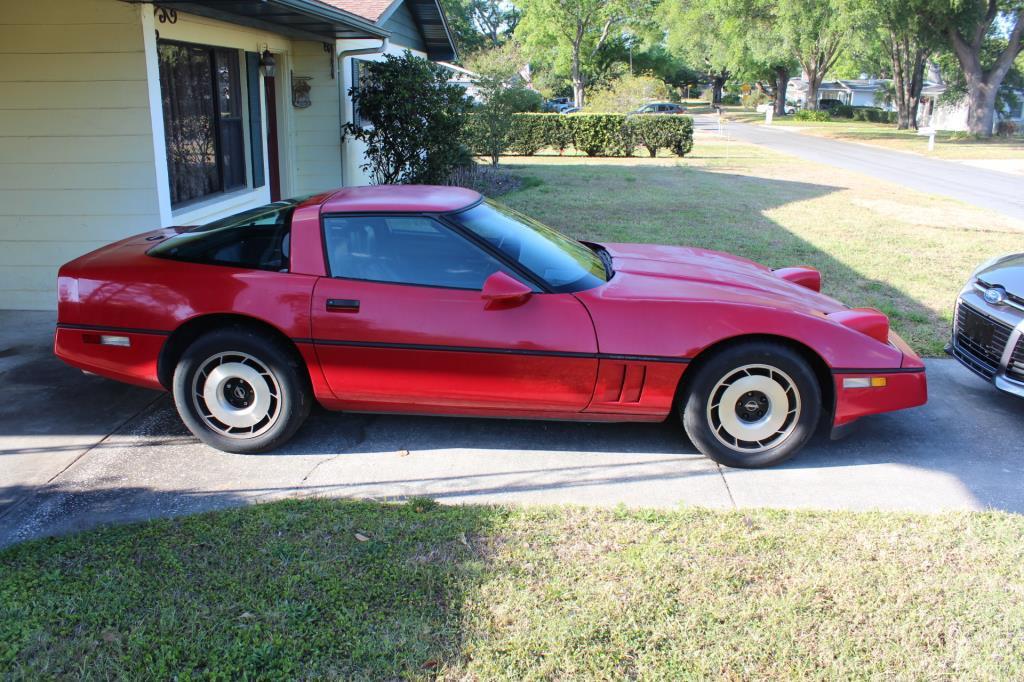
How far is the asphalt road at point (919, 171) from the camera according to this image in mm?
17344

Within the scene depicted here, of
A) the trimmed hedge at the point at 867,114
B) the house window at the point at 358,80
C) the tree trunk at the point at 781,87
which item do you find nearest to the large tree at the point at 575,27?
the tree trunk at the point at 781,87

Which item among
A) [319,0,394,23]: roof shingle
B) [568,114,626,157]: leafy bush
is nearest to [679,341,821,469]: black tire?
[319,0,394,23]: roof shingle

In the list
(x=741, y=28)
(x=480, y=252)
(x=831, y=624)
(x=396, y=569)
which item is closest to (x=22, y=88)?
(x=480, y=252)

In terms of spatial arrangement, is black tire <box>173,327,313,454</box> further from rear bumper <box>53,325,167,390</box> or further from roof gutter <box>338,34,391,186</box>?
roof gutter <box>338,34,391,186</box>

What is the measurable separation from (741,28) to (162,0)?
37.1 m

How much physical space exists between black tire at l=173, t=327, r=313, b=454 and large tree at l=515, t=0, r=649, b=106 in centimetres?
5402

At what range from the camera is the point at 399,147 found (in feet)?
40.5

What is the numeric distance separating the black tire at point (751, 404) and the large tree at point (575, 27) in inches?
2122

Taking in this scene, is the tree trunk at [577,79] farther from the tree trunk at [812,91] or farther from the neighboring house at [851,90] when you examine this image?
the neighboring house at [851,90]

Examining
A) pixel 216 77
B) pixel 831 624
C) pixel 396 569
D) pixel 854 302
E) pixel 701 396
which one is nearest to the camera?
pixel 831 624

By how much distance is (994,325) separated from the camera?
5363 millimetres

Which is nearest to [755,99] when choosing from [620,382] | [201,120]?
[201,120]

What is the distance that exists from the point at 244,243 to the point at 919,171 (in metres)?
22.8

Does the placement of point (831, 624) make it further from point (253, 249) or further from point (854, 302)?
point (854, 302)
